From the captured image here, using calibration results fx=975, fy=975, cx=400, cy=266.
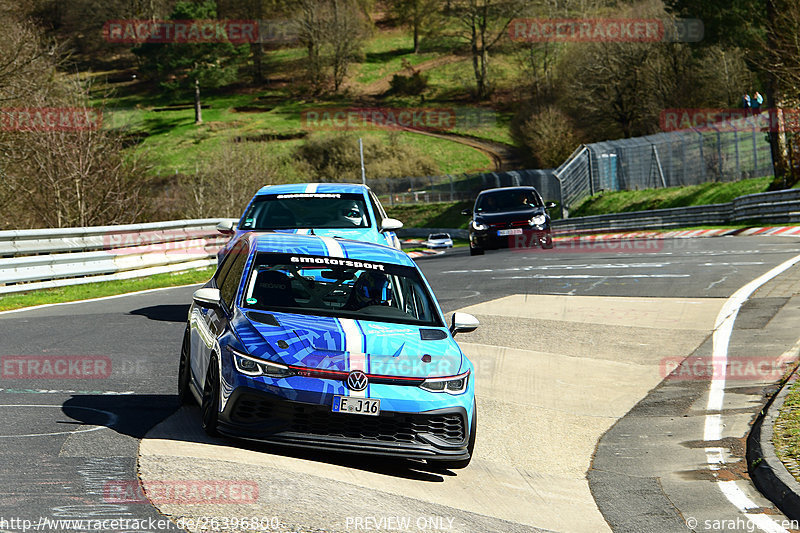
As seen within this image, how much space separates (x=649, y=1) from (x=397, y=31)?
73866 mm

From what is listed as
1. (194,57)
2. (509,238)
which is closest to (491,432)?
(509,238)

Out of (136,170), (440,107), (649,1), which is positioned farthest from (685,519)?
(440,107)

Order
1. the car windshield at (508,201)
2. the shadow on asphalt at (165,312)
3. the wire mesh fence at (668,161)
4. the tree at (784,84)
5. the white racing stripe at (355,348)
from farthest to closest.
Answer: the wire mesh fence at (668,161), the tree at (784,84), the car windshield at (508,201), the shadow on asphalt at (165,312), the white racing stripe at (355,348)

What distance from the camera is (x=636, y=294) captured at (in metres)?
16.2

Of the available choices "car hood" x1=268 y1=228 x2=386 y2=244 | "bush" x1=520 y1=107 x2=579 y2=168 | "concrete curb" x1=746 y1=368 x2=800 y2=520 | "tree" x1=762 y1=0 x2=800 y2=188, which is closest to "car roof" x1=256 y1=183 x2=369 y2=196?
"car hood" x1=268 y1=228 x2=386 y2=244

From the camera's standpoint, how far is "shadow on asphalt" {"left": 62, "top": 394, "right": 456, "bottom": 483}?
688 cm

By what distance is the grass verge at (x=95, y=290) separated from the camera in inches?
648

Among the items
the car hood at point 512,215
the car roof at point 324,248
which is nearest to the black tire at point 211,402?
the car roof at point 324,248

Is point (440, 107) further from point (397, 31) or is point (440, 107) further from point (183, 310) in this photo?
point (183, 310)

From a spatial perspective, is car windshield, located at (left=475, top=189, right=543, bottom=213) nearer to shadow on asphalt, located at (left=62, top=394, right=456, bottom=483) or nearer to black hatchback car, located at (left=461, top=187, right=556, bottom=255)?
black hatchback car, located at (left=461, top=187, right=556, bottom=255)

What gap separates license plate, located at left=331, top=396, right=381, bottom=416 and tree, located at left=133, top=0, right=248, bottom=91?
10351 cm

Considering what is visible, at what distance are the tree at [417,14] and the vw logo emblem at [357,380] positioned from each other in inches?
4810

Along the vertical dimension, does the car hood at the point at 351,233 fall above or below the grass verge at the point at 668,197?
above

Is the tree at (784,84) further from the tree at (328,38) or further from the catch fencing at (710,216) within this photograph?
the tree at (328,38)
